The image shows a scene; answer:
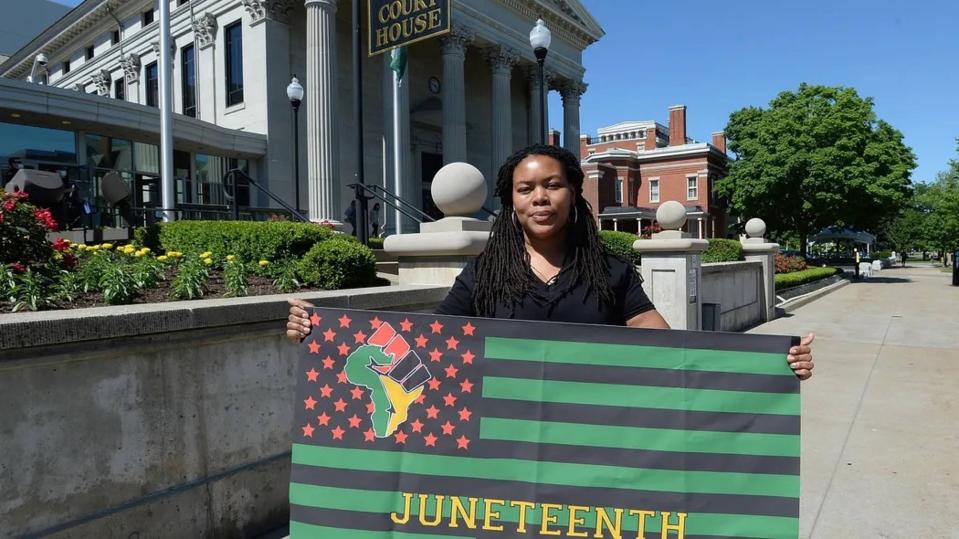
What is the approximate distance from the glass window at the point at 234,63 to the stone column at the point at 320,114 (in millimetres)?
5234

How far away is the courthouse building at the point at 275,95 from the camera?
18547 mm

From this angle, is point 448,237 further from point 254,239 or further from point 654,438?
point 654,438

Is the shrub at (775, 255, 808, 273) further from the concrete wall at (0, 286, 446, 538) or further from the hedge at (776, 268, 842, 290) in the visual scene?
the concrete wall at (0, 286, 446, 538)

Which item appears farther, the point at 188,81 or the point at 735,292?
the point at 188,81

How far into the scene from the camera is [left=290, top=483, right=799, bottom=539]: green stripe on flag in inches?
87.2

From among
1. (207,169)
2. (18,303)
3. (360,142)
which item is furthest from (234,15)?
(18,303)

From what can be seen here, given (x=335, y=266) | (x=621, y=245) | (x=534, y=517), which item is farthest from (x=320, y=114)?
(x=534, y=517)

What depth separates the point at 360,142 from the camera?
9992mm

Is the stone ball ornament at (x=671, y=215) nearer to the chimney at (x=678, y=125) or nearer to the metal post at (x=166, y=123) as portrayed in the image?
the metal post at (x=166, y=123)

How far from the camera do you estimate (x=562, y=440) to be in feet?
7.60

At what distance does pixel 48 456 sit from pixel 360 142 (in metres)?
7.70

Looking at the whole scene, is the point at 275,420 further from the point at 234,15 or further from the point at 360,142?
the point at 234,15

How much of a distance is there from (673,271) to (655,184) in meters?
45.8

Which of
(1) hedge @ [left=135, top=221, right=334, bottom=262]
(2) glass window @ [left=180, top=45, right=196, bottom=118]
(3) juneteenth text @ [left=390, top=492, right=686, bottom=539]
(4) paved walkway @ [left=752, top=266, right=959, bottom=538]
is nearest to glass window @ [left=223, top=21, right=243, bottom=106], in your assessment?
(2) glass window @ [left=180, top=45, right=196, bottom=118]
